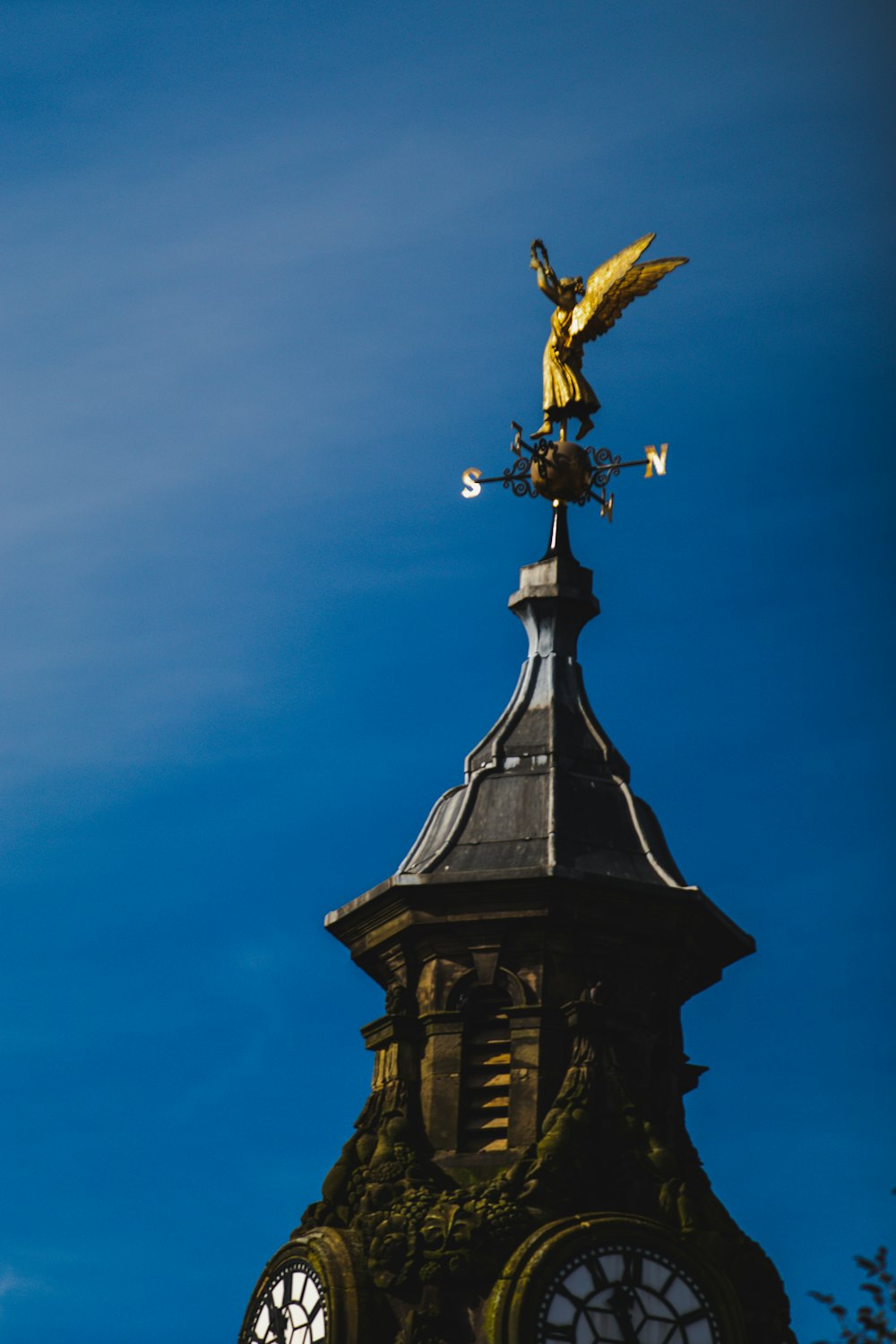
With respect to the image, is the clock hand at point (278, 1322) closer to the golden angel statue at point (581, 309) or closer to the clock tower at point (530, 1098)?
the clock tower at point (530, 1098)

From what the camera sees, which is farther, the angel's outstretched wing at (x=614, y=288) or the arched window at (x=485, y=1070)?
the angel's outstretched wing at (x=614, y=288)

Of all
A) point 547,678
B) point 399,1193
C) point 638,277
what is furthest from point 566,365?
point 399,1193

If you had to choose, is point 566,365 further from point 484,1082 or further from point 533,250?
point 484,1082

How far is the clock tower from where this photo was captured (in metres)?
44.2

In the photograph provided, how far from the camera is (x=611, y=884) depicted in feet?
154

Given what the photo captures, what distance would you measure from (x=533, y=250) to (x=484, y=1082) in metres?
14.1

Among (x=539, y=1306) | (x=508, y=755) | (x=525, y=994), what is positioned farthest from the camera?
(x=508, y=755)

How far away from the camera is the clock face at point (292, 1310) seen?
45469mm

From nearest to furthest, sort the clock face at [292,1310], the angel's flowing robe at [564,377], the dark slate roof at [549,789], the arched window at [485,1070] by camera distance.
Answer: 1. the clock face at [292,1310]
2. the arched window at [485,1070]
3. the dark slate roof at [549,789]
4. the angel's flowing robe at [564,377]

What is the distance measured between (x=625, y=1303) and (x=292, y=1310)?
510cm

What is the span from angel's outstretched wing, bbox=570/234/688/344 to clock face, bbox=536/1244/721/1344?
1590 centimetres

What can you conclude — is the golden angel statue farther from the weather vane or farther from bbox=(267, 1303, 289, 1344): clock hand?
bbox=(267, 1303, 289, 1344): clock hand

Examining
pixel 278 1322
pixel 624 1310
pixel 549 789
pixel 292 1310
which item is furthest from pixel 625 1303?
pixel 549 789

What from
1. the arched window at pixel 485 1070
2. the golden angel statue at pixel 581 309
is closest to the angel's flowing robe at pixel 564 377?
the golden angel statue at pixel 581 309
